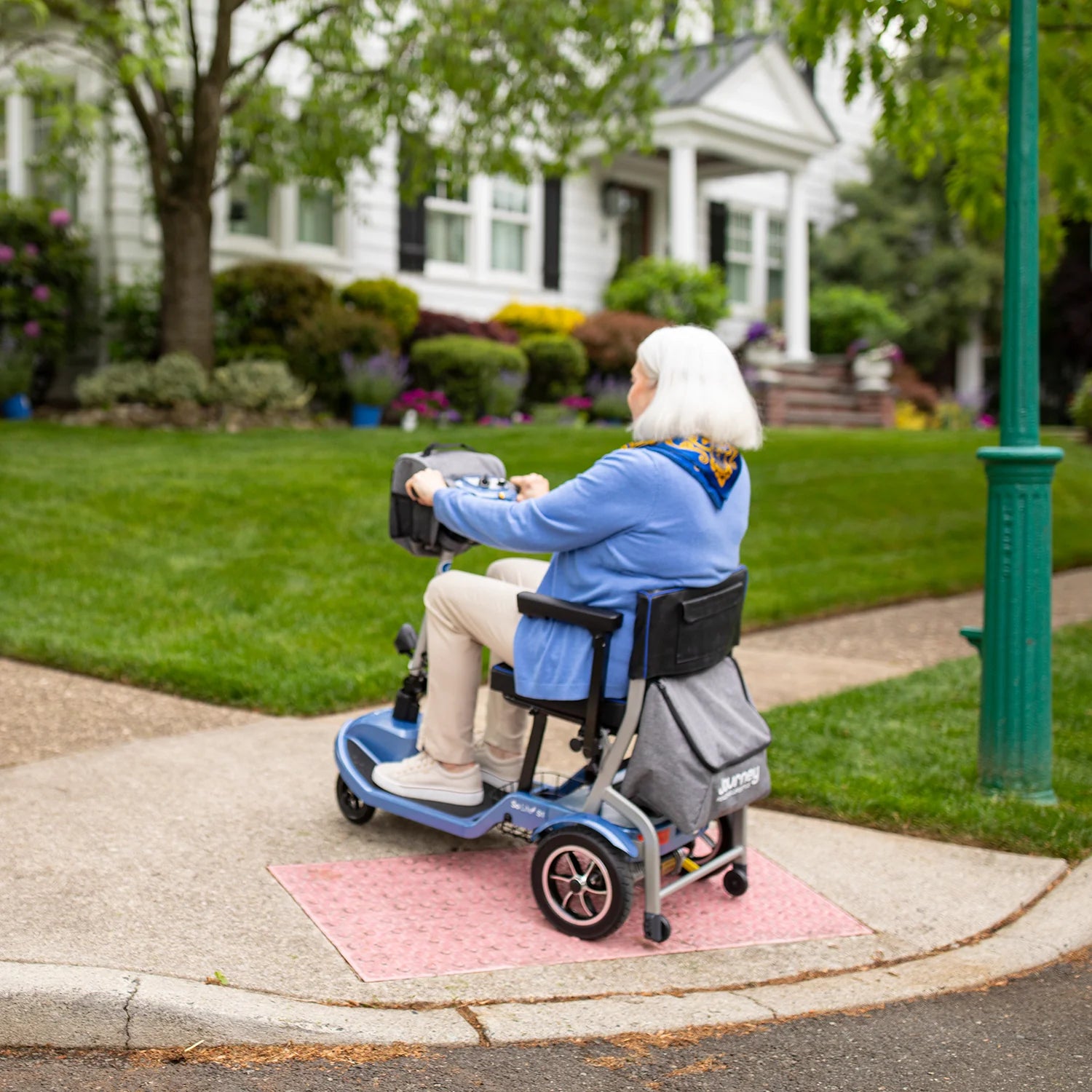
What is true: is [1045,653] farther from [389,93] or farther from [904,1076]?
[389,93]

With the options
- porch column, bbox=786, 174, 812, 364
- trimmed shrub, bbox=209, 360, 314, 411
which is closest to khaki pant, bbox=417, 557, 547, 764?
trimmed shrub, bbox=209, 360, 314, 411

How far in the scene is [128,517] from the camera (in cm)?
873

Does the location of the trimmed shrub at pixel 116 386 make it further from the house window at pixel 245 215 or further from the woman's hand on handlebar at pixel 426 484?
the woman's hand on handlebar at pixel 426 484

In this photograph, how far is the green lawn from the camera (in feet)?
20.4

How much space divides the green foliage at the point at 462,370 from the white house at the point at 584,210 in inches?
64.8

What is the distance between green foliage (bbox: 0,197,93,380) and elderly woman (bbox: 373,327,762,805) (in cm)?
1097

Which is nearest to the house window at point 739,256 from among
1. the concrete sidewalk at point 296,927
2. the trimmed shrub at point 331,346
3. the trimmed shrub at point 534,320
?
the trimmed shrub at point 534,320

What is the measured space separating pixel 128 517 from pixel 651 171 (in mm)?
14426

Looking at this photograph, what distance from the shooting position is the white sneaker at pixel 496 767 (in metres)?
4.09

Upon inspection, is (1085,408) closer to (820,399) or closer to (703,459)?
(820,399)

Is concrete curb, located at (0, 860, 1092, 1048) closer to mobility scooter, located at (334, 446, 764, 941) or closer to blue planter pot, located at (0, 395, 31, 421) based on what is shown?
mobility scooter, located at (334, 446, 764, 941)

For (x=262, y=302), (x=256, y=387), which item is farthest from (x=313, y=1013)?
(x=262, y=302)

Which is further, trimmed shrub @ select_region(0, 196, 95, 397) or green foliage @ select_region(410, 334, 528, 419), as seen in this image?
green foliage @ select_region(410, 334, 528, 419)

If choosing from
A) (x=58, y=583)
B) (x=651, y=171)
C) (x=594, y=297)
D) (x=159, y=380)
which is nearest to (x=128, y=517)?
(x=58, y=583)
